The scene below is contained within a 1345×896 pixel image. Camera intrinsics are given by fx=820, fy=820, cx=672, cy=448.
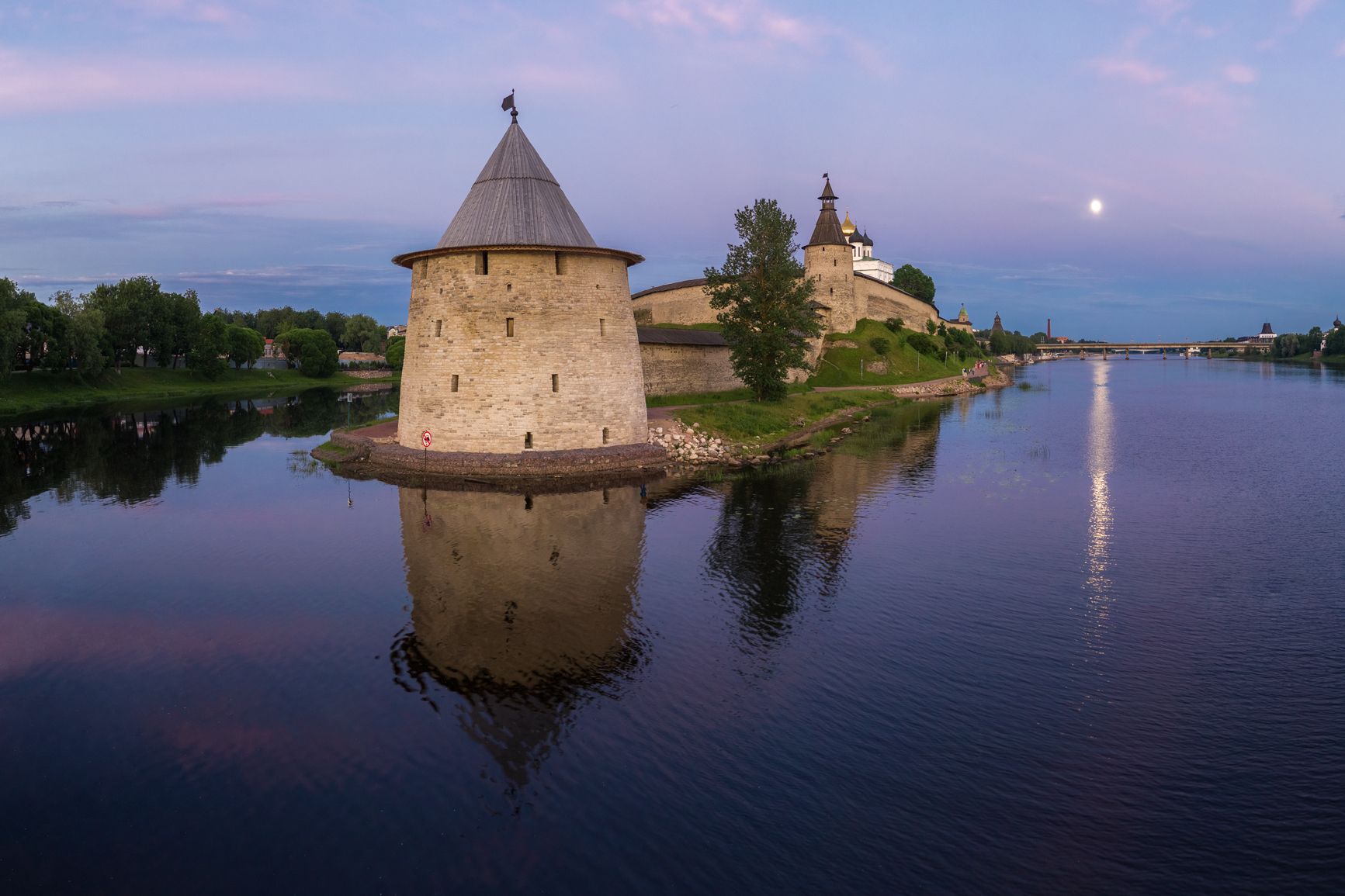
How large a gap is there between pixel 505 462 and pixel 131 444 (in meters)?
20.8

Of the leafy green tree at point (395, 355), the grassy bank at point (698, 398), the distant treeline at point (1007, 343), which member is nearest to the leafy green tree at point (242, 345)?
the leafy green tree at point (395, 355)

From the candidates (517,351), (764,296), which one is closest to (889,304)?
(764,296)

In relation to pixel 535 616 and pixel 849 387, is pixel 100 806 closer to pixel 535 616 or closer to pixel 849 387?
pixel 535 616

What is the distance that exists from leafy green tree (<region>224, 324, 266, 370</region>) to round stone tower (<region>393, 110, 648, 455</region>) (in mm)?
57170

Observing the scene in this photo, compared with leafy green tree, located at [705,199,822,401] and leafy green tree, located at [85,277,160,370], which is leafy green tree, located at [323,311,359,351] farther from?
leafy green tree, located at [705,199,822,401]

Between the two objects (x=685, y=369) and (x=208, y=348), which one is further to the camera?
(x=208, y=348)

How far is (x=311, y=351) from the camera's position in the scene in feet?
282

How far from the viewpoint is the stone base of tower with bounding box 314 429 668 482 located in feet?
79.4

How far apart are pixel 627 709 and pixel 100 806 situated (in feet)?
17.6

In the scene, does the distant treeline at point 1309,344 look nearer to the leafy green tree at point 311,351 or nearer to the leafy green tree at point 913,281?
the leafy green tree at point 913,281

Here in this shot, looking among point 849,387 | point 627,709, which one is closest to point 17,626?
point 627,709

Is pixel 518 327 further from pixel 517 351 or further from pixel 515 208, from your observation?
pixel 515 208

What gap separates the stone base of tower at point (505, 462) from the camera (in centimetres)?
2419

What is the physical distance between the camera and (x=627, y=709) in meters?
9.80
